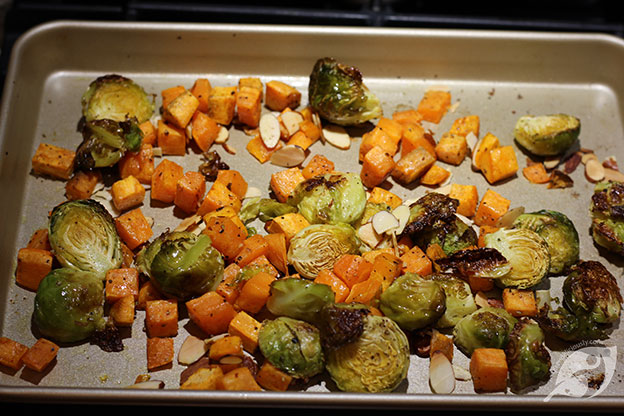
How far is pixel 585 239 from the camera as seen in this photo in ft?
11.5

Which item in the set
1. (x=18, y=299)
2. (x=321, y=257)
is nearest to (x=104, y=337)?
(x=18, y=299)

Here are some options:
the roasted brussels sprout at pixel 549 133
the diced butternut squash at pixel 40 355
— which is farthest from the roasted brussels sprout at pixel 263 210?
the roasted brussels sprout at pixel 549 133

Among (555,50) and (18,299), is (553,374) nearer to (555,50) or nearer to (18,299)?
(555,50)

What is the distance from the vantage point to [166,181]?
340 cm

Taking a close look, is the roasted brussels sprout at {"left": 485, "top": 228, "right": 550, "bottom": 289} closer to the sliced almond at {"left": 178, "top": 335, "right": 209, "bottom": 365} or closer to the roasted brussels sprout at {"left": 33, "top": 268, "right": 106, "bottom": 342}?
the sliced almond at {"left": 178, "top": 335, "right": 209, "bottom": 365}

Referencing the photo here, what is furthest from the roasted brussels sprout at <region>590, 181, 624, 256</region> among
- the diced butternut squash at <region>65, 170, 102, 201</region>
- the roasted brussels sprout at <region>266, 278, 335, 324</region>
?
the diced butternut squash at <region>65, 170, 102, 201</region>

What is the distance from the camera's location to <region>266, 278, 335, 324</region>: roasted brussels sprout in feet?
9.38

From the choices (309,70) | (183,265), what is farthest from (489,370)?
(309,70)

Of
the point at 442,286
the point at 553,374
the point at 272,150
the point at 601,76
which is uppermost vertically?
the point at 601,76

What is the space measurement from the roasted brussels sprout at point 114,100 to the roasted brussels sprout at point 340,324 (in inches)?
71.3

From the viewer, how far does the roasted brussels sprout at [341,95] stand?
11.9 ft

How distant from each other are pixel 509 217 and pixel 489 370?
3.09 feet

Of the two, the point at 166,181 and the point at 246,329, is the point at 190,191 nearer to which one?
the point at 166,181

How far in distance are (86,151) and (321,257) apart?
1.47 meters
